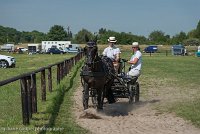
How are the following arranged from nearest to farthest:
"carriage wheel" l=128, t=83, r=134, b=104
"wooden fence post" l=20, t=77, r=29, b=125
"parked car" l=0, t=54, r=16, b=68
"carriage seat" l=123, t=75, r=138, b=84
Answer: "wooden fence post" l=20, t=77, r=29, b=125 → "carriage wheel" l=128, t=83, r=134, b=104 → "carriage seat" l=123, t=75, r=138, b=84 → "parked car" l=0, t=54, r=16, b=68

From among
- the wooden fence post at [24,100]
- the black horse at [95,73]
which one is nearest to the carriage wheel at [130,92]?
the black horse at [95,73]

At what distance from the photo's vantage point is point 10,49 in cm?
10769

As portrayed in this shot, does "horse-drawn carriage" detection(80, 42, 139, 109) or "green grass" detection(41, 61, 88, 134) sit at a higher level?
"horse-drawn carriage" detection(80, 42, 139, 109)

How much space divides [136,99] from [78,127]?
479 centimetres

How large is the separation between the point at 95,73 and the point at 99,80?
9.7 inches

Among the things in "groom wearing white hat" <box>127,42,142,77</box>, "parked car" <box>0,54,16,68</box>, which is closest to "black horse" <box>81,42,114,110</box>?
"groom wearing white hat" <box>127,42,142,77</box>

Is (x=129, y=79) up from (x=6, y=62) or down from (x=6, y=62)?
up

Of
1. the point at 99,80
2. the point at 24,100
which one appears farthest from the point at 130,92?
the point at 24,100

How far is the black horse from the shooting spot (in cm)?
1037

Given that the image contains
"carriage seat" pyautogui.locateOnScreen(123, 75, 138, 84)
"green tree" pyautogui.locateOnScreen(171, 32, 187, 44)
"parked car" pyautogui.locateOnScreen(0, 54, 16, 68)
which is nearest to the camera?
"carriage seat" pyautogui.locateOnScreen(123, 75, 138, 84)

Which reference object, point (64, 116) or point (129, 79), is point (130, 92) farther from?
point (64, 116)

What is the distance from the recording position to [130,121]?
1052 cm

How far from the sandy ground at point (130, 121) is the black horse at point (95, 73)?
1.64ft

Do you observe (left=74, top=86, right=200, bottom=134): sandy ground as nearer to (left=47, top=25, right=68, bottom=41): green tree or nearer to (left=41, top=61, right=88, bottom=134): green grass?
(left=41, top=61, right=88, bottom=134): green grass
